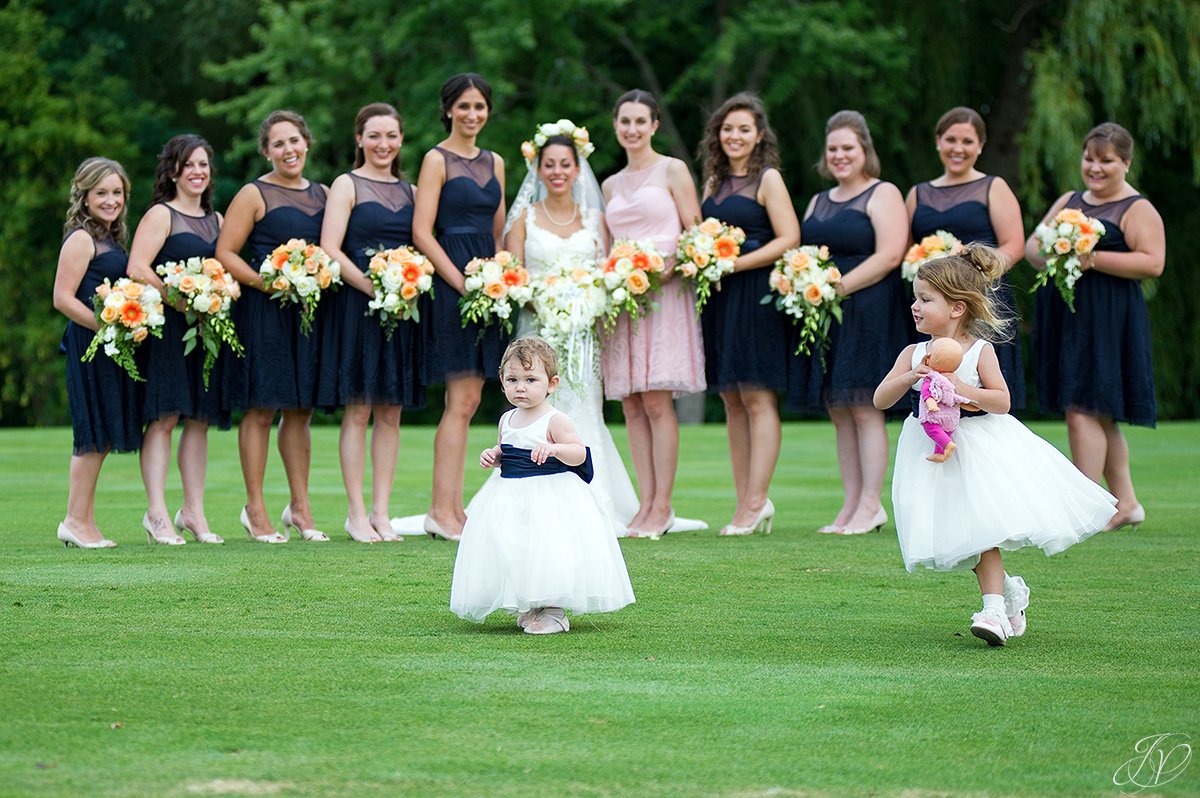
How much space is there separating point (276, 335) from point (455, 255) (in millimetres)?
1157

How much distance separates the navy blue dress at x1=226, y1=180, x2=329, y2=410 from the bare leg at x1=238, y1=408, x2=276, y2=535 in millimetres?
124

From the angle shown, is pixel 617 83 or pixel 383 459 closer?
pixel 383 459

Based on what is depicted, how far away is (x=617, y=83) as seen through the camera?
3144cm

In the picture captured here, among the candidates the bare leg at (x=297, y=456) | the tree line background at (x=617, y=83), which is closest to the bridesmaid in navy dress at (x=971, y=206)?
the bare leg at (x=297, y=456)

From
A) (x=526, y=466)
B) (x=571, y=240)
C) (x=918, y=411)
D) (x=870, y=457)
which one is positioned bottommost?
(x=870, y=457)

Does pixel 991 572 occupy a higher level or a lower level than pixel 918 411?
lower

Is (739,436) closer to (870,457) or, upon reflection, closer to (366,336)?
(870,457)

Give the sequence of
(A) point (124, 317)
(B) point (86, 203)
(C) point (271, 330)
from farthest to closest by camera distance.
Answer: (C) point (271, 330)
(B) point (86, 203)
(A) point (124, 317)

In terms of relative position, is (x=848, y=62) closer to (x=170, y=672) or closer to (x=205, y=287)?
(x=205, y=287)

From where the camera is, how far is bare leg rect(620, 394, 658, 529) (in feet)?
33.9

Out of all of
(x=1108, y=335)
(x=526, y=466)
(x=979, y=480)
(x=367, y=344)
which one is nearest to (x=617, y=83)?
(x=1108, y=335)

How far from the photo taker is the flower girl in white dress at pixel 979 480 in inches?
239

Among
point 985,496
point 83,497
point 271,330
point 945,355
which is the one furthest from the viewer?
point 271,330

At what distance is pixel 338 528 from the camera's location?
35.5ft
